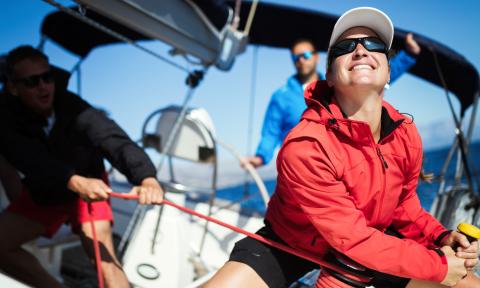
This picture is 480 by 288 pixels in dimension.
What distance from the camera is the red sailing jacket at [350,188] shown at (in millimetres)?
Result: 938

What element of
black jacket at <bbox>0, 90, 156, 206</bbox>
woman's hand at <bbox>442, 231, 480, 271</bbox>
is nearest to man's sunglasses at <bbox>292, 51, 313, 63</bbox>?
black jacket at <bbox>0, 90, 156, 206</bbox>

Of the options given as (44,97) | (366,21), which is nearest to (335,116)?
(366,21)

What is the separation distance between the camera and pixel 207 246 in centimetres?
274

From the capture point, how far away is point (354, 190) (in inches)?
40.5

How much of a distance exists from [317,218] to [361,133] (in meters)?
0.33

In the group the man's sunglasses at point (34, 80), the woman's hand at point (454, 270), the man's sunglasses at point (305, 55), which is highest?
the man's sunglasses at point (305, 55)

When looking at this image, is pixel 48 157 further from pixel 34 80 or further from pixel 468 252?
pixel 468 252

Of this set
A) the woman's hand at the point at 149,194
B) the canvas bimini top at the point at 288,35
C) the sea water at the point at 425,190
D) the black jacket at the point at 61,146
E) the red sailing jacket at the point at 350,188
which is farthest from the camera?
the sea water at the point at 425,190

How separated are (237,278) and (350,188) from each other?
529 millimetres

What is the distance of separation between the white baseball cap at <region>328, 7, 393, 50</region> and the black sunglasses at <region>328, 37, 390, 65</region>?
2.7 inches

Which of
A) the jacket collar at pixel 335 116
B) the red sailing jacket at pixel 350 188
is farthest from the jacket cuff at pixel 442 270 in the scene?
the jacket collar at pixel 335 116

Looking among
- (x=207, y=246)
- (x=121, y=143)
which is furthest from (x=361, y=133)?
(x=207, y=246)

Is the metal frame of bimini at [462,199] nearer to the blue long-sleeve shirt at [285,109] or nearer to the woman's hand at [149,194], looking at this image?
the blue long-sleeve shirt at [285,109]

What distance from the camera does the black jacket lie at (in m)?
1.51
